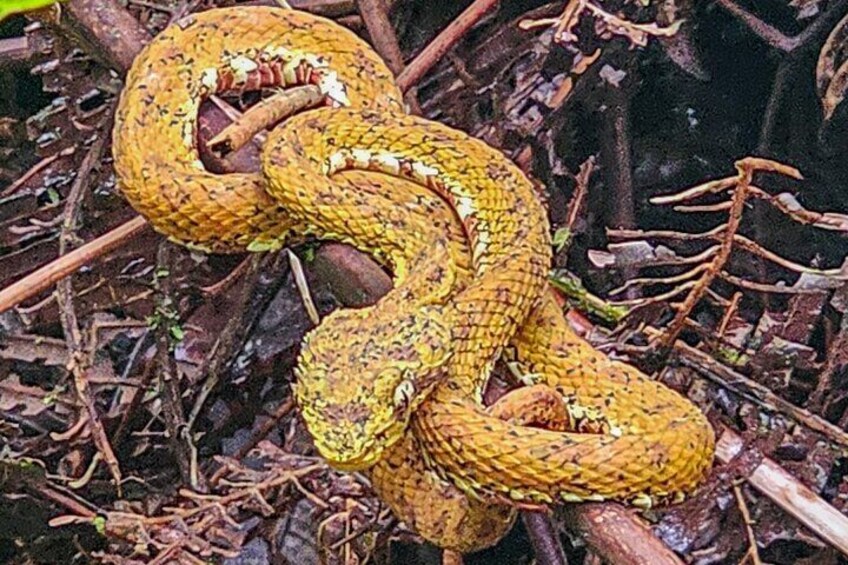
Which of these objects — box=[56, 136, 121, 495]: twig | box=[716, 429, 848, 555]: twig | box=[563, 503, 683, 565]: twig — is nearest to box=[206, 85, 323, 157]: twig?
box=[56, 136, 121, 495]: twig

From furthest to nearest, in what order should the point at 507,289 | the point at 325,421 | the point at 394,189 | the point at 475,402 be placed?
the point at 394,189
the point at 507,289
the point at 475,402
the point at 325,421

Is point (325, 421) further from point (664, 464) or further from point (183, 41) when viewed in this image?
point (183, 41)

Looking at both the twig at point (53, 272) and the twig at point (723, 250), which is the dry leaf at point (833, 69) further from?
the twig at point (53, 272)

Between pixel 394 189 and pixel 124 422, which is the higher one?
pixel 394 189

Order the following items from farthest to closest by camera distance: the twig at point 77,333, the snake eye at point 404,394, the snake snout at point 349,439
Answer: the twig at point 77,333 < the snake eye at point 404,394 < the snake snout at point 349,439

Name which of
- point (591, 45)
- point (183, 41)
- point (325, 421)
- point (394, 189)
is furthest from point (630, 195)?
point (325, 421)

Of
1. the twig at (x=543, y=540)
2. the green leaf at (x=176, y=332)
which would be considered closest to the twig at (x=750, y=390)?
the twig at (x=543, y=540)

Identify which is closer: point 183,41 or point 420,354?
point 420,354
